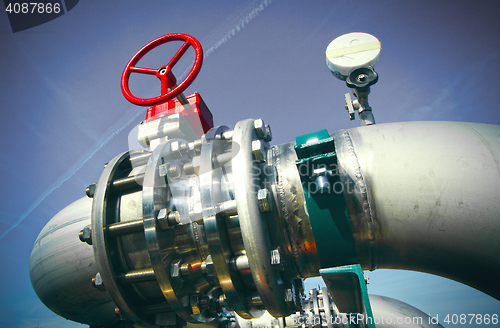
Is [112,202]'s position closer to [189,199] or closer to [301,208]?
[189,199]

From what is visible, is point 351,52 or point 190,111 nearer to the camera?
point 351,52

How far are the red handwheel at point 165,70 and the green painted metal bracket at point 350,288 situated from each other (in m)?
0.97

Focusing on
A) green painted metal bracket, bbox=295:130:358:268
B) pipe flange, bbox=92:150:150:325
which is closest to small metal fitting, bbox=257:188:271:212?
green painted metal bracket, bbox=295:130:358:268

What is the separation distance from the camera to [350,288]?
0.93 metres

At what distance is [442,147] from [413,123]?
0.57ft

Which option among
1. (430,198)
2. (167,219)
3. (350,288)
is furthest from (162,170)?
(430,198)

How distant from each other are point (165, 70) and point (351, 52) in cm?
98

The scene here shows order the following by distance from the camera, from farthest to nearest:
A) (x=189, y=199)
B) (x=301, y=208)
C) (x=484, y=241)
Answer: (x=189, y=199)
(x=301, y=208)
(x=484, y=241)

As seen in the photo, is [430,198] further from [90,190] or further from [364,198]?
[90,190]

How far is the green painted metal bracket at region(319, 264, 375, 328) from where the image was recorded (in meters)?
0.82

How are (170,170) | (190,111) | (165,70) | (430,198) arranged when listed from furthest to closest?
(190,111) < (165,70) < (170,170) < (430,198)

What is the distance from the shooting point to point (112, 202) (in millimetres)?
1100

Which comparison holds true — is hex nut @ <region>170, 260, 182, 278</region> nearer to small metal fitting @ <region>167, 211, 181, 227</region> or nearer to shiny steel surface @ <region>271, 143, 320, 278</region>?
small metal fitting @ <region>167, 211, 181, 227</region>

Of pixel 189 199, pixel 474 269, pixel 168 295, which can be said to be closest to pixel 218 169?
pixel 189 199
